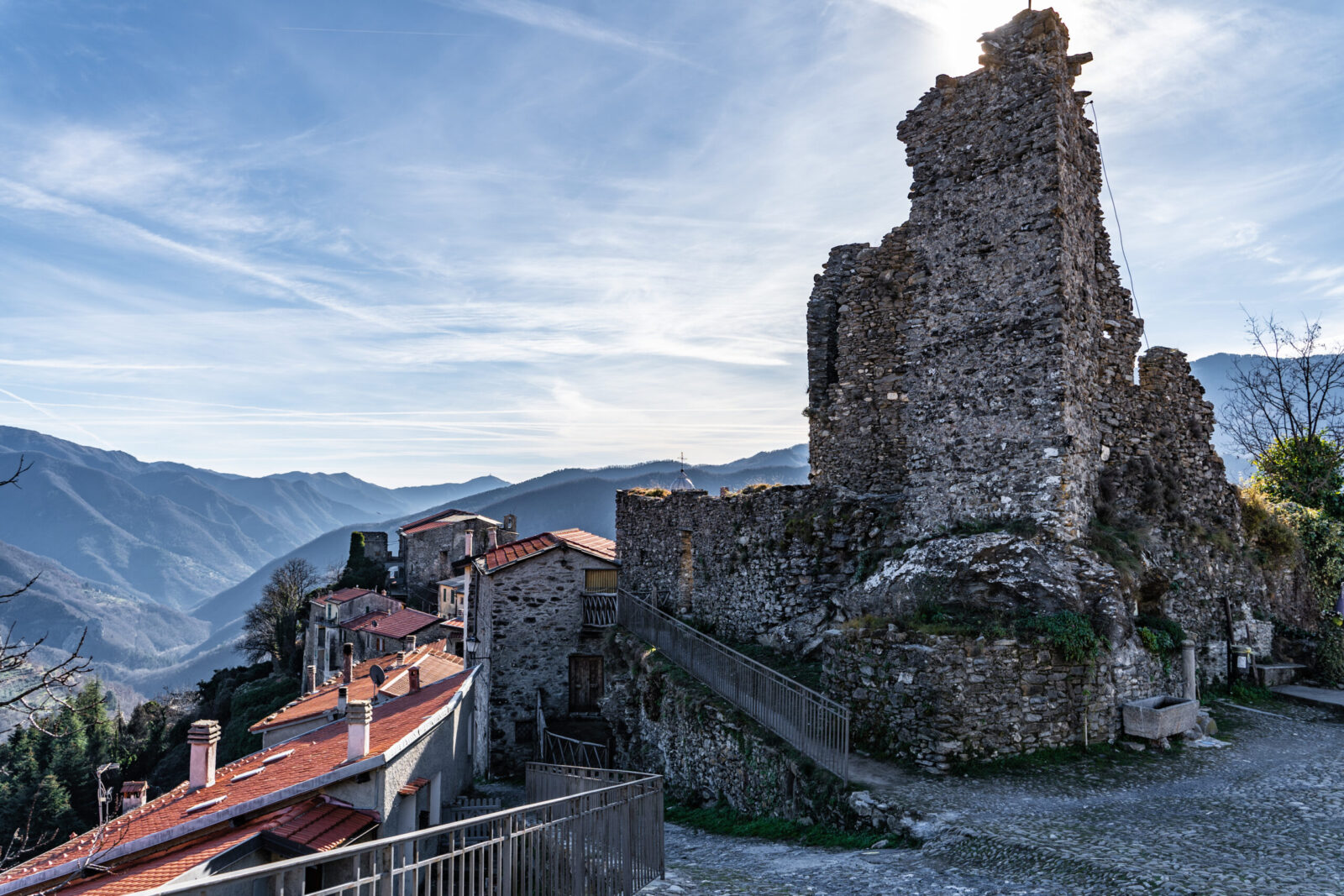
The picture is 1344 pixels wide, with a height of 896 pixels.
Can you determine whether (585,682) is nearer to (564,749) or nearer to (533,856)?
(564,749)

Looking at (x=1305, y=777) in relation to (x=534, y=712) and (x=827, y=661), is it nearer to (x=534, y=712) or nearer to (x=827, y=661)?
(x=827, y=661)

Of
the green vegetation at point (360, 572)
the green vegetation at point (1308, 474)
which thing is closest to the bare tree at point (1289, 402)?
the green vegetation at point (1308, 474)

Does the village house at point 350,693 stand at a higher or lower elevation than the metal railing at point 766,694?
lower

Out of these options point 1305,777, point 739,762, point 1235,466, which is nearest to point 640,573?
point 739,762

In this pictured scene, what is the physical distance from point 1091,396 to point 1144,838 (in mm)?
7300

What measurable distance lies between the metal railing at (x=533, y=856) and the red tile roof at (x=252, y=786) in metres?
6.53

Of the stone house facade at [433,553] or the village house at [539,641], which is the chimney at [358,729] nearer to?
the village house at [539,641]

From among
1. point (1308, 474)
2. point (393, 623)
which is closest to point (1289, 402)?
point (1308, 474)

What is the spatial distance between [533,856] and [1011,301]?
10.2 meters

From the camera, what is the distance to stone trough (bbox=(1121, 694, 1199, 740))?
9.91 m

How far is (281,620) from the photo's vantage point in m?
60.6

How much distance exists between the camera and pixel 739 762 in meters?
11.8

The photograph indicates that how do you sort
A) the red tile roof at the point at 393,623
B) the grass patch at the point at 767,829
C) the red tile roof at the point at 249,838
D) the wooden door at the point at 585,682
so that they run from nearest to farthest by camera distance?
1. the grass patch at the point at 767,829
2. the red tile roof at the point at 249,838
3. the wooden door at the point at 585,682
4. the red tile roof at the point at 393,623

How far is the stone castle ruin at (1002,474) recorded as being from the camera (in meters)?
10.0
